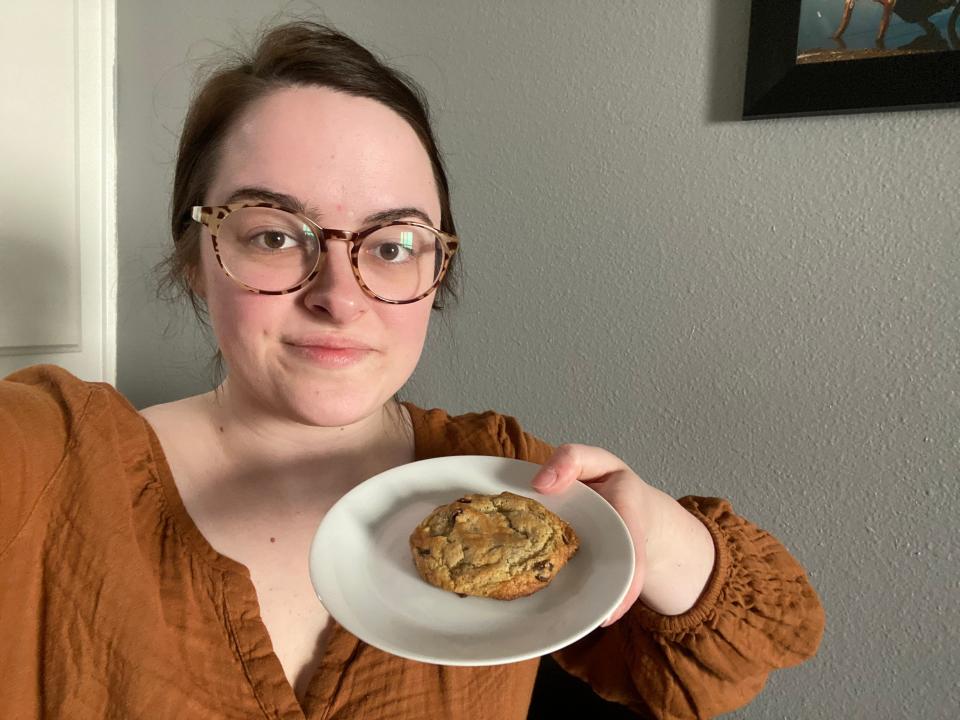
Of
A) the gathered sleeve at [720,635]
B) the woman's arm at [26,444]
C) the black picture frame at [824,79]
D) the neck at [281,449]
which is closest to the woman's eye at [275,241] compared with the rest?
the neck at [281,449]

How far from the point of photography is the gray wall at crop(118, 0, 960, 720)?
102cm

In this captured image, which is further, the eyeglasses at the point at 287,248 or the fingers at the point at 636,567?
the eyeglasses at the point at 287,248

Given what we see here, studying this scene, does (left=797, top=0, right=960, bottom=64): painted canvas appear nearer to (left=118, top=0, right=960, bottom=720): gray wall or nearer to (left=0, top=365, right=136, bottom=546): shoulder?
(left=118, top=0, right=960, bottom=720): gray wall

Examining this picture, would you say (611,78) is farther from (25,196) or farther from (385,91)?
(25,196)

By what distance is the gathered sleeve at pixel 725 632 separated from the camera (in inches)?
32.4

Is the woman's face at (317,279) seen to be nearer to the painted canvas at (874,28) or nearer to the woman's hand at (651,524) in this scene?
the woman's hand at (651,524)

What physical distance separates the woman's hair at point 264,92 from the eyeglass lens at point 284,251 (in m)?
0.13

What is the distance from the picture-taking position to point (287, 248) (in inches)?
29.7

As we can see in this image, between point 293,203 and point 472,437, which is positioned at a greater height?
point 293,203

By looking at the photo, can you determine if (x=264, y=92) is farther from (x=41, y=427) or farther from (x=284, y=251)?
(x=41, y=427)

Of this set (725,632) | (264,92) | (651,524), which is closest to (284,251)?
(264,92)

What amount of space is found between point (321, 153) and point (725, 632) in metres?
0.90

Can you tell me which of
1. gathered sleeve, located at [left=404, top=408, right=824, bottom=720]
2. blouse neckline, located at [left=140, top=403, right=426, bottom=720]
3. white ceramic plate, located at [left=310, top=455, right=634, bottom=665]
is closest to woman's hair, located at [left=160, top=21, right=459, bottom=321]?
blouse neckline, located at [left=140, top=403, right=426, bottom=720]

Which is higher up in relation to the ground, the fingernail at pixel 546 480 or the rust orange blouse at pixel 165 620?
the fingernail at pixel 546 480
